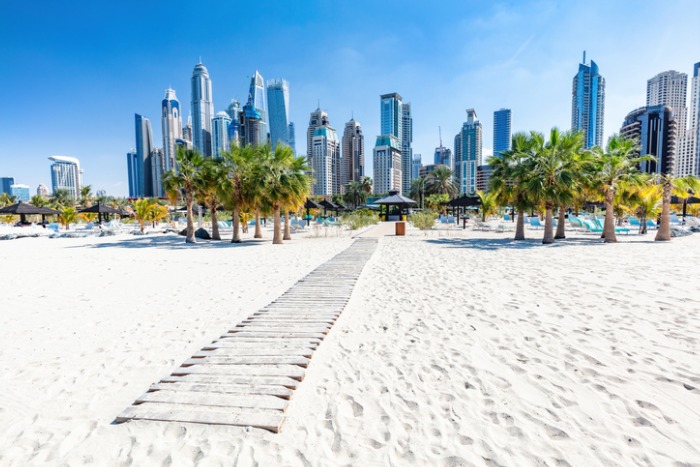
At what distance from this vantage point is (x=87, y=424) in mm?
2322

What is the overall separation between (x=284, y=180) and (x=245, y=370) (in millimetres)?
11584

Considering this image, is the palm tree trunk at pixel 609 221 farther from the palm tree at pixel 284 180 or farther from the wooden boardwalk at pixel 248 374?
the wooden boardwalk at pixel 248 374

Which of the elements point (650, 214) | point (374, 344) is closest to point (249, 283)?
point (374, 344)

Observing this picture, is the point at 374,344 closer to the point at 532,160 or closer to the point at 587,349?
the point at 587,349

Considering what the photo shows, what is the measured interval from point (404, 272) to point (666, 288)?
15.0 feet

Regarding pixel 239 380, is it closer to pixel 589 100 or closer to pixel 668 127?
pixel 668 127

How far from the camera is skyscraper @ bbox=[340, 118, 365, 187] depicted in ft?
435

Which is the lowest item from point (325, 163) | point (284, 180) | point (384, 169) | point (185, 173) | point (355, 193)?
point (284, 180)

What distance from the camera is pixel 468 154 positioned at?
16662cm

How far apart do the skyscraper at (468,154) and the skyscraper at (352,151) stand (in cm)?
5591

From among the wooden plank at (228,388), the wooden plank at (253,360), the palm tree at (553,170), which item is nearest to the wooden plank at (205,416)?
the wooden plank at (228,388)

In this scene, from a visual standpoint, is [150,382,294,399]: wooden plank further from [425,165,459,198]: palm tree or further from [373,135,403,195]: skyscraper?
[373,135,403,195]: skyscraper

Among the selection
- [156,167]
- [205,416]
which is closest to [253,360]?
[205,416]

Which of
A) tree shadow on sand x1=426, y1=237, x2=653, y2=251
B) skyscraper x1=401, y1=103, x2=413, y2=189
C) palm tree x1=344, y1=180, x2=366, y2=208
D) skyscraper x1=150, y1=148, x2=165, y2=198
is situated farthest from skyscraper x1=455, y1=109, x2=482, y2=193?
tree shadow on sand x1=426, y1=237, x2=653, y2=251
